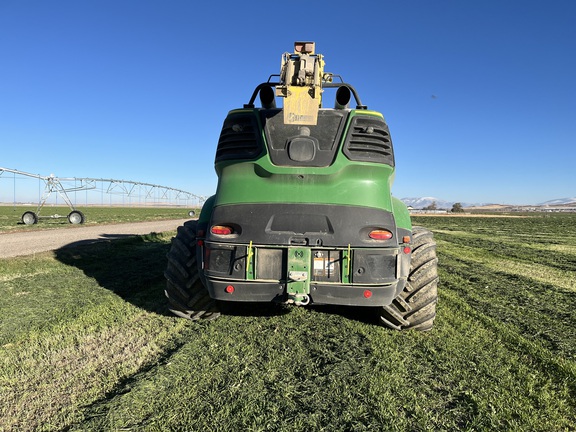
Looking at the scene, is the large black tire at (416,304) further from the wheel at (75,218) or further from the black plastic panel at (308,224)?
the wheel at (75,218)

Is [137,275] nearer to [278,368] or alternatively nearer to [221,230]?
[221,230]

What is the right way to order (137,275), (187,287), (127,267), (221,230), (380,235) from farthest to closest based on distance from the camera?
(127,267), (137,275), (187,287), (221,230), (380,235)

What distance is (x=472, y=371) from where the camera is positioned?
3.27 m

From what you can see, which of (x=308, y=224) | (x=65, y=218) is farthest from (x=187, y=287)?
(x=65, y=218)

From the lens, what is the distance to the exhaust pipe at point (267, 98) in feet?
15.0

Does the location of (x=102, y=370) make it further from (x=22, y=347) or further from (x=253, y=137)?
(x=253, y=137)

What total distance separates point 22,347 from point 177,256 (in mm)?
1730

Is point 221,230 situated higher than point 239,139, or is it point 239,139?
point 239,139

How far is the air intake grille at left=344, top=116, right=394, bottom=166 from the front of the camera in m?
3.79

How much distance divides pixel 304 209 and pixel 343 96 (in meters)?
1.74

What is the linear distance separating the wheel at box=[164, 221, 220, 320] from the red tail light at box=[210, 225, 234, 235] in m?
0.77

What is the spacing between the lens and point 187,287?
429 centimetres

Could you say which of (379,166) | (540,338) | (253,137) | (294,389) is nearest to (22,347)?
(294,389)

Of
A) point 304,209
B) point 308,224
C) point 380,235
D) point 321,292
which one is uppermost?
point 304,209
